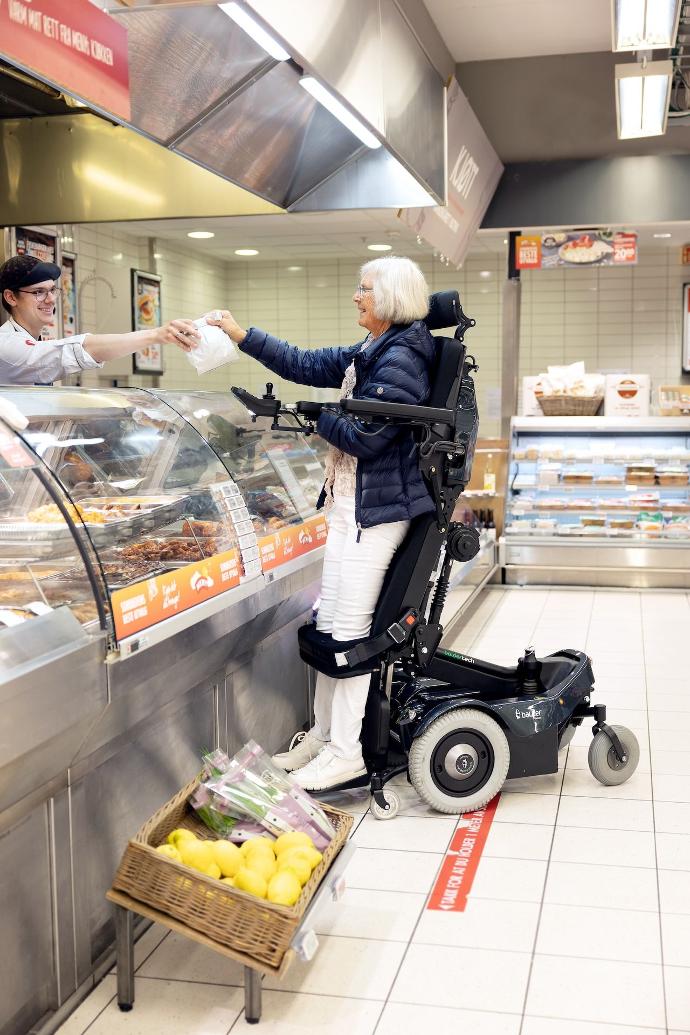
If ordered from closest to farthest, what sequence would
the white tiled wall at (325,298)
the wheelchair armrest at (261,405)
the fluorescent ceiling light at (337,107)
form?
the wheelchair armrest at (261,405)
the fluorescent ceiling light at (337,107)
the white tiled wall at (325,298)

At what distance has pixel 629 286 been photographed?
12766 mm

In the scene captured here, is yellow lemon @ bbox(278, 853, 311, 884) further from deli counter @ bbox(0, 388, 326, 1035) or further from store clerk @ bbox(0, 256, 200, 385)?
store clerk @ bbox(0, 256, 200, 385)

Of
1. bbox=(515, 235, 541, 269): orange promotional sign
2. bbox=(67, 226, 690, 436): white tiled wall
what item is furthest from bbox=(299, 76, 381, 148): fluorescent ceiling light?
bbox=(67, 226, 690, 436): white tiled wall

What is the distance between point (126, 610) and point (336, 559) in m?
1.38

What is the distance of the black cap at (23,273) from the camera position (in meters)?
3.74

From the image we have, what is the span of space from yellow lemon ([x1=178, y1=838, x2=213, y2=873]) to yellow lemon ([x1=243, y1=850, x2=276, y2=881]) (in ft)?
0.33

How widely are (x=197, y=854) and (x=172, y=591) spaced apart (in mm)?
725

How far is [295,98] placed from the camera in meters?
4.66

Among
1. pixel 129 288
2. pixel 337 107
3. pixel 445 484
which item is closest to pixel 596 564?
pixel 129 288

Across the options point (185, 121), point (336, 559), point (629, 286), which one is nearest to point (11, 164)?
point (185, 121)

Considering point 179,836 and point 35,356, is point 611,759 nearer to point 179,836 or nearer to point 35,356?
point 179,836

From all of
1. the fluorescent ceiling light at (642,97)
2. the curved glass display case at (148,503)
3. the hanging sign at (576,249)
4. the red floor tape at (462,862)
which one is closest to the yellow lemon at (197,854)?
the curved glass display case at (148,503)

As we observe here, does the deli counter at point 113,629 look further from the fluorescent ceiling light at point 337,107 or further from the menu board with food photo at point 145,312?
the menu board with food photo at point 145,312

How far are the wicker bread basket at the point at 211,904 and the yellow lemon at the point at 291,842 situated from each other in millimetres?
131
